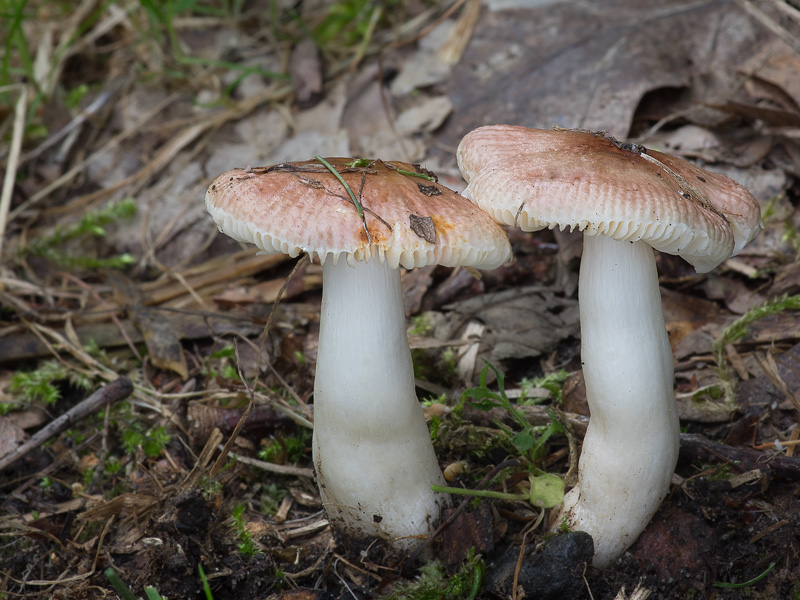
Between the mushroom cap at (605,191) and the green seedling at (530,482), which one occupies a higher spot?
the mushroom cap at (605,191)

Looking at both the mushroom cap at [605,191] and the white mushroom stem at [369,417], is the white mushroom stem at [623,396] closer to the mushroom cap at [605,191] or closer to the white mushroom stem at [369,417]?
the mushroom cap at [605,191]

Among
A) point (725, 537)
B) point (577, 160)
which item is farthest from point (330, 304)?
point (725, 537)

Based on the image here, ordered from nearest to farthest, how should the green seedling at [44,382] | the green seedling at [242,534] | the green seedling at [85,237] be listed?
1. the green seedling at [242,534]
2. the green seedling at [44,382]
3. the green seedling at [85,237]

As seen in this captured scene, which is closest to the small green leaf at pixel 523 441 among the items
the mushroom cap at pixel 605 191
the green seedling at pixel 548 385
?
the green seedling at pixel 548 385

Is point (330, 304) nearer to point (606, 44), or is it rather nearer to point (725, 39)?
point (606, 44)

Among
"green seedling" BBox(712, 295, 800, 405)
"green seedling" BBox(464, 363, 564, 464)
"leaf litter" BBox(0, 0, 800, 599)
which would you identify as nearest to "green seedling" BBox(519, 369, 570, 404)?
"leaf litter" BBox(0, 0, 800, 599)

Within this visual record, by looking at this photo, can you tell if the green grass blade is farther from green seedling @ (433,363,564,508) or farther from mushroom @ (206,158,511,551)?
green seedling @ (433,363,564,508)
